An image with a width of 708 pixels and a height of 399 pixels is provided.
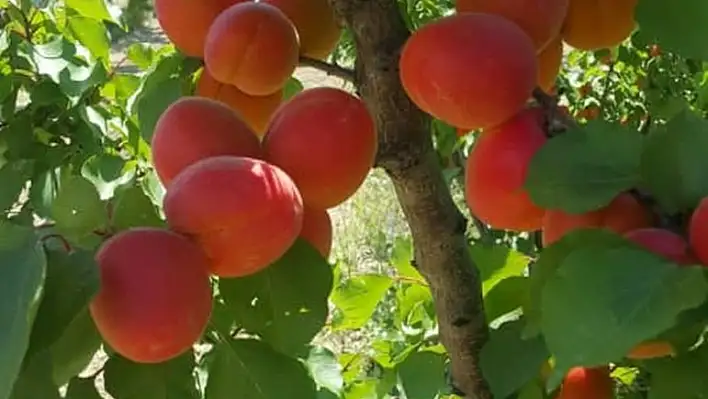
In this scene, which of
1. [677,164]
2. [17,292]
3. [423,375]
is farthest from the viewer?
[423,375]

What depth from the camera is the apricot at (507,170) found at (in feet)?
1.89

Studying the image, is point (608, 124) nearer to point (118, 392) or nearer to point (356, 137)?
point (356, 137)

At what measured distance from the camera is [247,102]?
697 mm

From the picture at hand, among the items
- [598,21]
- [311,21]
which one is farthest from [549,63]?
[311,21]

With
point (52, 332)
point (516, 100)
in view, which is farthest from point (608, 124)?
point (52, 332)

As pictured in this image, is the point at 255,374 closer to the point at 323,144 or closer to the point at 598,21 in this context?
the point at 323,144

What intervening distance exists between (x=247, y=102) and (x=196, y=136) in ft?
0.45

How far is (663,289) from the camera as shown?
44cm

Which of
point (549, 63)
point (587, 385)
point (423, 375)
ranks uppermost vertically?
point (549, 63)

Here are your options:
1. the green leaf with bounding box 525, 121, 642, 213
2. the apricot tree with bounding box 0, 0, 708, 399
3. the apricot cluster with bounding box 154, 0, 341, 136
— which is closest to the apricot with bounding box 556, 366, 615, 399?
the apricot tree with bounding box 0, 0, 708, 399

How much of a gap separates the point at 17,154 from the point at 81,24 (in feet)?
0.66

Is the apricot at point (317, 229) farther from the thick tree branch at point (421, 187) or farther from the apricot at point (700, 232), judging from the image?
the apricot at point (700, 232)

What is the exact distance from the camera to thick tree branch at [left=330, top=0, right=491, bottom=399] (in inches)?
25.5

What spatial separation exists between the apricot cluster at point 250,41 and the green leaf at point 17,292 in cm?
21
